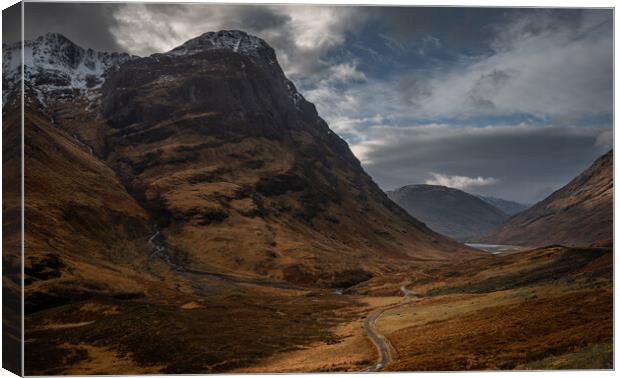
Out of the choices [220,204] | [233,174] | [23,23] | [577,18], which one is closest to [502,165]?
[577,18]

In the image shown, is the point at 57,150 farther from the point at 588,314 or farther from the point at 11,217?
the point at 588,314

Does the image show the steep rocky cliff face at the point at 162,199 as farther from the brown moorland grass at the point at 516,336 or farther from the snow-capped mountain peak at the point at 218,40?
the brown moorland grass at the point at 516,336

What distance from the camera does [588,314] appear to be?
36219 mm

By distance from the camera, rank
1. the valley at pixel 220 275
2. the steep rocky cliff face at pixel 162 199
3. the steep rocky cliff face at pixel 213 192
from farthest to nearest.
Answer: the steep rocky cliff face at pixel 213 192, the steep rocky cliff face at pixel 162 199, the valley at pixel 220 275

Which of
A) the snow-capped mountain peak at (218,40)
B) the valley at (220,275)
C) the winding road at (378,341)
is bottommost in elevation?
the winding road at (378,341)

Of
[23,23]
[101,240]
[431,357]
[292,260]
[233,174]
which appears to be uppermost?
[233,174]

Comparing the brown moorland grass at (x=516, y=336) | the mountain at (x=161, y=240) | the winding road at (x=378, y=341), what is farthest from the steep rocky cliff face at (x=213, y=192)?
the brown moorland grass at (x=516, y=336)

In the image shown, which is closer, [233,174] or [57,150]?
[57,150]

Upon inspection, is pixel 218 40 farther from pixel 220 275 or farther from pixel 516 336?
pixel 516 336

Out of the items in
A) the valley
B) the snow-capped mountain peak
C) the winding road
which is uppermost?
the snow-capped mountain peak

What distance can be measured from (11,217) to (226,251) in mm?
98297

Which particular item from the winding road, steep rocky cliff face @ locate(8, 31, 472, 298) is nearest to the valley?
the winding road

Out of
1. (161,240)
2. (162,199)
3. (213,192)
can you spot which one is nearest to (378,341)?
(161,240)

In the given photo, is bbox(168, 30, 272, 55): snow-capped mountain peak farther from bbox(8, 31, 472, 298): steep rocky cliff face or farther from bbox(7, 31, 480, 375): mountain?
bbox(8, 31, 472, 298): steep rocky cliff face
